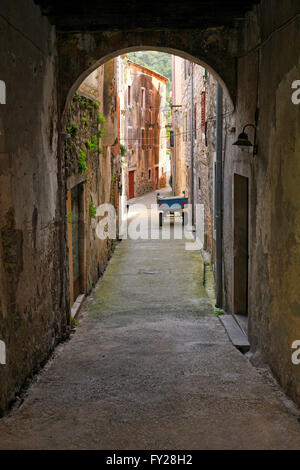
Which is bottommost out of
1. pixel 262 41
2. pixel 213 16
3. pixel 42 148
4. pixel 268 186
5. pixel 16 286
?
pixel 16 286

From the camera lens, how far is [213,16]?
5.80m

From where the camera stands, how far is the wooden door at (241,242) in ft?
22.9

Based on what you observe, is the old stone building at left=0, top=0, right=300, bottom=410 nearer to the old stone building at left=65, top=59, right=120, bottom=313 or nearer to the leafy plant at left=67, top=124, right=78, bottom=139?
the leafy plant at left=67, top=124, right=78, bottom=139

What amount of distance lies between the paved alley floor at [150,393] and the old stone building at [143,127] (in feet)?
61.2

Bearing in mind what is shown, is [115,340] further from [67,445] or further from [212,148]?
[212,148]

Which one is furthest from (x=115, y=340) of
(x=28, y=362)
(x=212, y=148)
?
(x=212, y=148)

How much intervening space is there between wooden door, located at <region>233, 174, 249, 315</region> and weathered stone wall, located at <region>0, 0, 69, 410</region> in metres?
2.33

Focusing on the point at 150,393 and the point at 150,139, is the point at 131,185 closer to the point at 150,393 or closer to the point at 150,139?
the point at 150,139

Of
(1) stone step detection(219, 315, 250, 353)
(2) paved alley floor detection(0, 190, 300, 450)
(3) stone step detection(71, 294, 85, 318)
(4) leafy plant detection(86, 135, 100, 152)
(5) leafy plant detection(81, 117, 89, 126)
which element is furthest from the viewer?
(4) leafy plant detection(86, 135, 100, 152)

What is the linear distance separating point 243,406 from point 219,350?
1802 mm

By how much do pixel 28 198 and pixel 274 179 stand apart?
2.24 metres

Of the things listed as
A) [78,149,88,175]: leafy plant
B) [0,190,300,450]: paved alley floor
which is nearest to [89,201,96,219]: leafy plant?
[78,149,88,175]: leafy plant

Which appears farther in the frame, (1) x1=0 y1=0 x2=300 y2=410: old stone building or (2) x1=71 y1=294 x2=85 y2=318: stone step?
(2) x1=71 y1=294 x2=85 y2=318: stone step

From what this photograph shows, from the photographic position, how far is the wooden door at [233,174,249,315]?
22.9ft
